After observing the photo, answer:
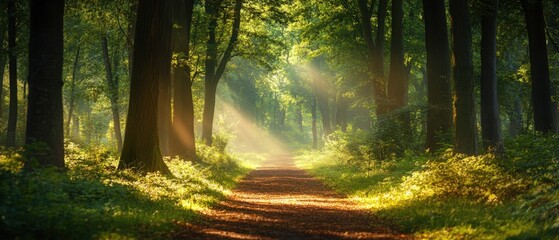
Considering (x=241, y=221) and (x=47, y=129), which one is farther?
(x=47, y=129)

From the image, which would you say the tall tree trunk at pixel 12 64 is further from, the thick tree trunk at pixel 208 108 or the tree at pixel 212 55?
the thick tree trunk at pixel 208 108

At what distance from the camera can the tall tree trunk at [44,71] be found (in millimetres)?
11695

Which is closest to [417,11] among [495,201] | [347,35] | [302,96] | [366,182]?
[347,35]

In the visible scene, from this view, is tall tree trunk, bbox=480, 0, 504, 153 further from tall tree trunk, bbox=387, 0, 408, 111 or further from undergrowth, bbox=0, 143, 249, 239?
undergrowth, bbox=0, 143, 249, 239

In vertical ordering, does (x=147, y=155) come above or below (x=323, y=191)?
above

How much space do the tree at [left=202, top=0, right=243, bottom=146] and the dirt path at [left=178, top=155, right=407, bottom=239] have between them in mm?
12340

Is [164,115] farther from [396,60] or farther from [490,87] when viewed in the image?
[490,87]

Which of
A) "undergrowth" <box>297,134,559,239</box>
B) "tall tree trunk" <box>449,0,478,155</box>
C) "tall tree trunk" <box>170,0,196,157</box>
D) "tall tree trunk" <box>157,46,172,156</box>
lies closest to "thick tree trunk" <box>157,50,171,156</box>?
"tall tree trunk" <box>157,46,172,156</box>

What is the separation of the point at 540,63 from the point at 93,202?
51.9 feet

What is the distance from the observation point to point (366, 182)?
16844 mm

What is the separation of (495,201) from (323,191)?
26.1ft

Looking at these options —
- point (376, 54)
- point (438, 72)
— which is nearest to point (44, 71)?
point (438, 72)

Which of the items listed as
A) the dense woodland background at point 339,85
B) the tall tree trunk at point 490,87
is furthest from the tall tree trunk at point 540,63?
the tall tree trunk at point 490,87

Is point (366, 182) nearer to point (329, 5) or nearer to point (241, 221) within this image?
point (241, 221)
